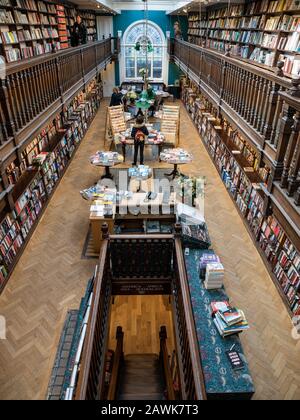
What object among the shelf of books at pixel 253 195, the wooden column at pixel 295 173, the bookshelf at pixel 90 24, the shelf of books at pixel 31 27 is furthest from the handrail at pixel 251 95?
the bookshelf at pixel 90 24

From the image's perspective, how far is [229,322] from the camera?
3410 millimetres

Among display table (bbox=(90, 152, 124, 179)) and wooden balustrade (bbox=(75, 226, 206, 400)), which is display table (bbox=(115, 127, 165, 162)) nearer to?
display table (bbox=(90, 152, 124, 179))

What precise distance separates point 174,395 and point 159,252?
65.8 inches

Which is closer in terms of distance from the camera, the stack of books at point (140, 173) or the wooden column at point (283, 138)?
the wooden column at point (283, 138)

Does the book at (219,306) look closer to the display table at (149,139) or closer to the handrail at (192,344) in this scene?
the handrail at (192,344)

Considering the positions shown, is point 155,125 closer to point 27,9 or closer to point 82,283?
point 27,9

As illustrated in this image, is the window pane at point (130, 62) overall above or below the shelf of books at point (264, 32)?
below

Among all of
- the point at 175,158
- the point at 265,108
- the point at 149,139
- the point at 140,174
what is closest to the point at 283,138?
the point at 265,108

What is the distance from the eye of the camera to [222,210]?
6547 millimetres

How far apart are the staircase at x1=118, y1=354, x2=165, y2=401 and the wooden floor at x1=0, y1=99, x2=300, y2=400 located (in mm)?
165

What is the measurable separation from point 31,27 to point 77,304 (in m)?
7.20

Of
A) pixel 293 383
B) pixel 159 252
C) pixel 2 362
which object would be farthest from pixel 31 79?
pixel 293 383

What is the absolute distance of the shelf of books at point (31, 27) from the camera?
6712 millimetres

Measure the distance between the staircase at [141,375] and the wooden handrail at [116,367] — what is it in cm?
18
